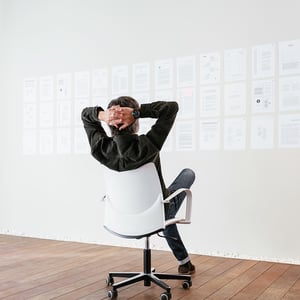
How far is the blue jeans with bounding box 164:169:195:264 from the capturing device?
263 cm

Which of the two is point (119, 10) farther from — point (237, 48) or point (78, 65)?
point (237, 48)

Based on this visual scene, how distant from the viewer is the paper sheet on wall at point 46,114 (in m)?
4.50

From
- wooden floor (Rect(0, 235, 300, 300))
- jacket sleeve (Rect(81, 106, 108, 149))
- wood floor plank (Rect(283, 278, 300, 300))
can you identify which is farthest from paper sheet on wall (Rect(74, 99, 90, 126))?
wood floor plank (Rect(283, 278, 300, 300))

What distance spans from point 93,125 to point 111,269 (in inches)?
44.3

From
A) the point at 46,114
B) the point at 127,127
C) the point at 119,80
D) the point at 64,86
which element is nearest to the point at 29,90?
the point at 46,114

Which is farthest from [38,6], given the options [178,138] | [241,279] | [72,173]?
[241,279]

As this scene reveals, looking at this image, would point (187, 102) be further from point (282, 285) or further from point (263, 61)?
point (282, 285)

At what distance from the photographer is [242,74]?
354 cm

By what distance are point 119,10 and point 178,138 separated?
1.34m

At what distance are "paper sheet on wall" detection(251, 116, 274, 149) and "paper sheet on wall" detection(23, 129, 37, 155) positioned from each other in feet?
7.54

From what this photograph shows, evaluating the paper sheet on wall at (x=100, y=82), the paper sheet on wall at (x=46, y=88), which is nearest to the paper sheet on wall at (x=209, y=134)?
the paper sheet on wall at (x=100, y=82)

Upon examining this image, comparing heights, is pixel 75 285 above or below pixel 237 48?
below

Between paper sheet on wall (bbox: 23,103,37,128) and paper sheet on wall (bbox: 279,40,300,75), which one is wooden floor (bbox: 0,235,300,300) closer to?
paper sheet on wall (bbox: 23,103,37,128)

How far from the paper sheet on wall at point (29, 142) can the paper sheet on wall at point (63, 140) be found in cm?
31
